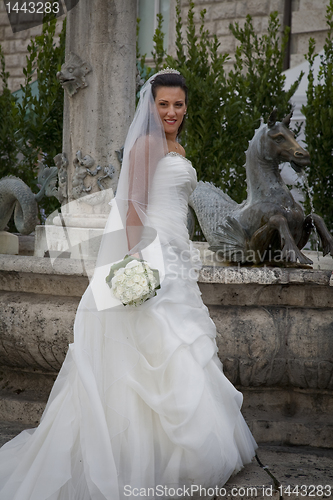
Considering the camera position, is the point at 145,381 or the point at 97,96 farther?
the point at 97,96

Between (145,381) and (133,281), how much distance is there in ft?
1.46

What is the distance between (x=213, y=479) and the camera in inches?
95.7

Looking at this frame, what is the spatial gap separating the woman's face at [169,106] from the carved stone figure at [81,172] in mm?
1425

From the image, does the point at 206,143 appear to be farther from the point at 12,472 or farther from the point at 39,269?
the point at 12,472

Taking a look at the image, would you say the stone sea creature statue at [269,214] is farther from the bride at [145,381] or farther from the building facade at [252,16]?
the building facade at [252,16]

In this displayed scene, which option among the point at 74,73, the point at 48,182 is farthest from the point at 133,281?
the point at 48,182

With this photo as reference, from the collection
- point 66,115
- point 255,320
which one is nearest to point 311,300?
point 255,320

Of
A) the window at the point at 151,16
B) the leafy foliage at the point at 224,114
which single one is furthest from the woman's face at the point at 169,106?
the window at the point at 151,16

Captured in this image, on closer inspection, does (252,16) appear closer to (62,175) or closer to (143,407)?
(62,175)

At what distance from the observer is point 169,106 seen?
107 inches

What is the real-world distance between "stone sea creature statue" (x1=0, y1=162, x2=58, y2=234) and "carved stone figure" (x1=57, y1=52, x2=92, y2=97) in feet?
2.29

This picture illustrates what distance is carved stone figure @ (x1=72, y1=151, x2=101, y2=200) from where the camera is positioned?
4.07m

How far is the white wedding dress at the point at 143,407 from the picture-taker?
2369 mm

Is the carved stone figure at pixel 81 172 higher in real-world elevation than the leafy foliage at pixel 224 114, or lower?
lower
